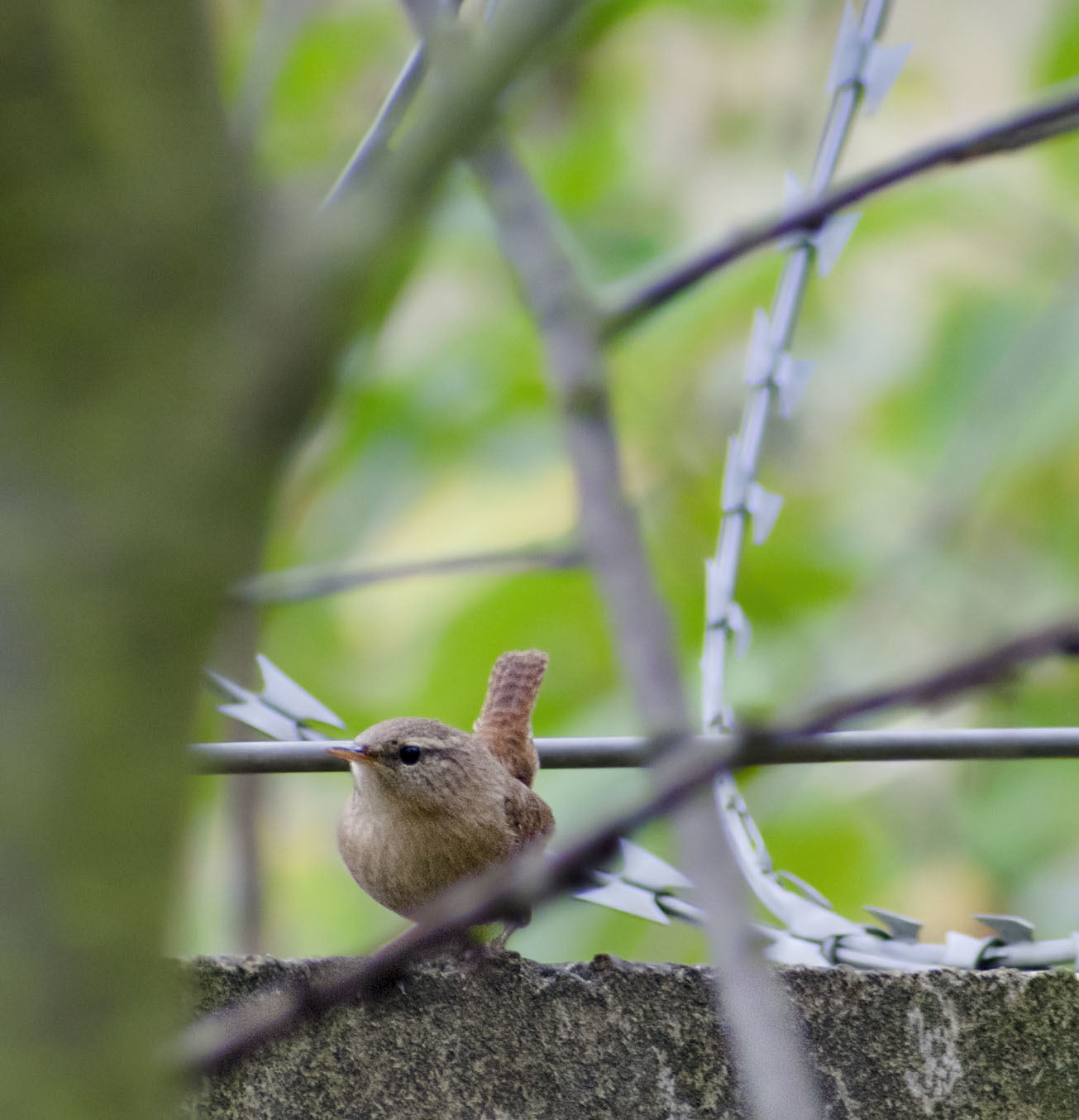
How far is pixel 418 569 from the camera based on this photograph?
0.76 meters

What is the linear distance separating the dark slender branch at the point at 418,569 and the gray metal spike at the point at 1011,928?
0.39m

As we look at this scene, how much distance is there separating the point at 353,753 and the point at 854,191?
2.31 feet

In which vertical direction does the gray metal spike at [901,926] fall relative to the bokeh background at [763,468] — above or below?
below

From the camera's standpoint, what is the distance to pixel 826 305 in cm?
345

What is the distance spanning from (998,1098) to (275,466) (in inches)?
26.0

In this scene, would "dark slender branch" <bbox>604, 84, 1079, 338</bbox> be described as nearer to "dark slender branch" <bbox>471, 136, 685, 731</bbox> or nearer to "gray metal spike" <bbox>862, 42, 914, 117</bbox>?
"dark slender branch" <bbox>471, 136, 685, 731</bbox>

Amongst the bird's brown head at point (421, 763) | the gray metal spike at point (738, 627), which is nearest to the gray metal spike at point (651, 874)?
the gray metal spike at point (738, 627)

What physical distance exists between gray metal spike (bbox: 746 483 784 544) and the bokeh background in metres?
1.53

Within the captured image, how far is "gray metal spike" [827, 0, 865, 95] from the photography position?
0.93 meters

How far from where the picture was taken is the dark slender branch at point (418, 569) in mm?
567

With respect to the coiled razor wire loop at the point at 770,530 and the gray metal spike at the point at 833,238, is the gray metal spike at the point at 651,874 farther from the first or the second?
the gray metal spike at the point at 833,238

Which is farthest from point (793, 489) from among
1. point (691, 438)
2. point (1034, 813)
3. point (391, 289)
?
point (391, 289)

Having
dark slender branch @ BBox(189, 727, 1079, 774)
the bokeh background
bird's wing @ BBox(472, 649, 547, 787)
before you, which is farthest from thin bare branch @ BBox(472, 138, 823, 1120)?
the bokeh background

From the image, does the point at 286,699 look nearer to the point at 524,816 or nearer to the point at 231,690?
the point at 231,690
